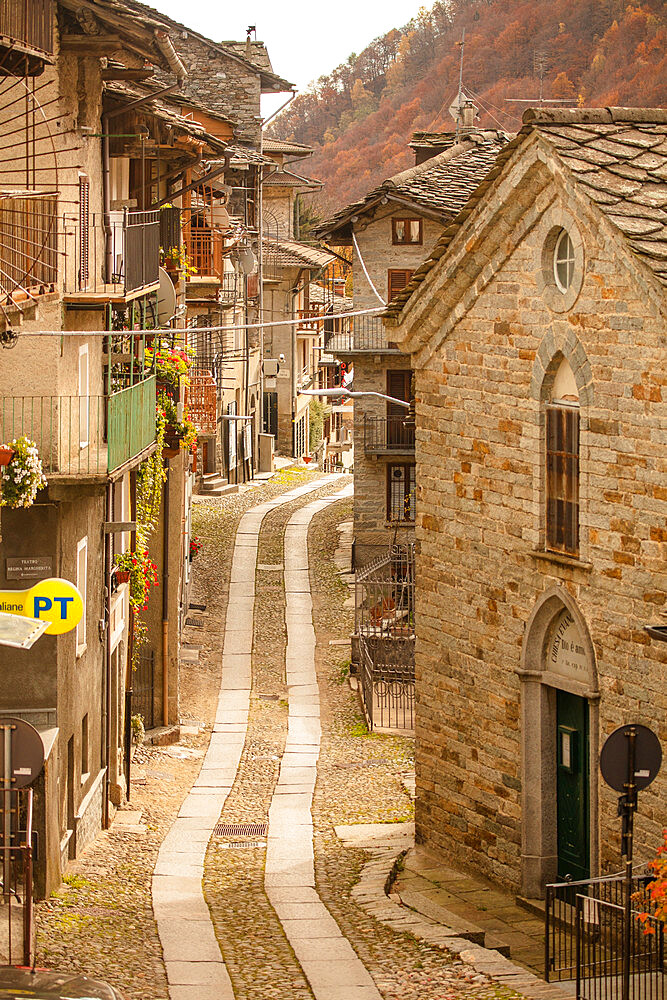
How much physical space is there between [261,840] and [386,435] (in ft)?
64.6

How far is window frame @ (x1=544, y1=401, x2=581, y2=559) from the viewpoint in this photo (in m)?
14.3

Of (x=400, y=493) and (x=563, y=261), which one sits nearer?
(x=563, y=261)

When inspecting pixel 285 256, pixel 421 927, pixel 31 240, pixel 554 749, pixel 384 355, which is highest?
pixel 285 256

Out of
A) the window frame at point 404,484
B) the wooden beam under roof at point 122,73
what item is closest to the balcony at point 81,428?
the wooden beam under roof at point 122,73

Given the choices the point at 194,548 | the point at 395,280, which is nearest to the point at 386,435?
the point at 395,280

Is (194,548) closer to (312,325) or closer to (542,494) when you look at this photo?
(542,494)

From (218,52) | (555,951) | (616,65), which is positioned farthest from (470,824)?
(616,65)

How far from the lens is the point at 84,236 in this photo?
16.4 meters

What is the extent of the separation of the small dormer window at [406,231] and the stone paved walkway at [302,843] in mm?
9324

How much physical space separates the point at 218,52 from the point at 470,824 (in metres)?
34.8

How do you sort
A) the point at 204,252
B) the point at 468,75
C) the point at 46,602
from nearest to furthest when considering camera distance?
1. the point at 46,602
2. the point at 204,252
3. the point at 468,75

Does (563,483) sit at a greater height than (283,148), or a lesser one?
lesser

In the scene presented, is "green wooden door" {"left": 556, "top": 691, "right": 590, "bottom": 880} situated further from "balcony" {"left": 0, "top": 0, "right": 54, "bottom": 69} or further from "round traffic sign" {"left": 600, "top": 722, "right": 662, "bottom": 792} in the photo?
"balcony" {"left": 0, "top": 0, "right": 54, "bottom": 69}

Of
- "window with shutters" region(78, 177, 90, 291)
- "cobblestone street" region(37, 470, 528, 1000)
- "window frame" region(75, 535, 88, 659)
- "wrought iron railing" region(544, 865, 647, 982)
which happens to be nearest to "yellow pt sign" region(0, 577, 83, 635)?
"window frame" region(75, 535, 88, 659)
